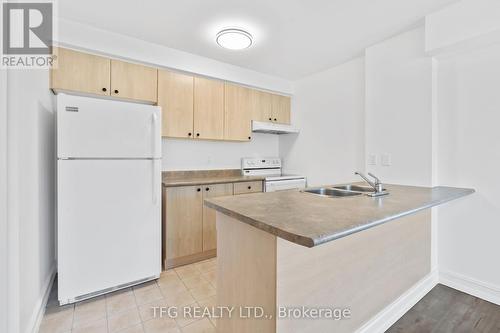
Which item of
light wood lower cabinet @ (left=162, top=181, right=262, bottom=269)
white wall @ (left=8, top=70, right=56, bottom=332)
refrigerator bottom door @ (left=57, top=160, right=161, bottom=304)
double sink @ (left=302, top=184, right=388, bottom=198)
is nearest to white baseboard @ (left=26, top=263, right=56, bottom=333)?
white wall @ (left=8, top=70, right=56, bottom=332)

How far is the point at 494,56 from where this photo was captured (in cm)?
196

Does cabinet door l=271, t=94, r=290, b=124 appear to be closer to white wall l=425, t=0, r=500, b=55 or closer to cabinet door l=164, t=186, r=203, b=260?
cabinet door l=164, t=186, r=203, b=260

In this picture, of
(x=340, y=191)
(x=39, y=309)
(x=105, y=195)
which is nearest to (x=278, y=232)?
(x=340, y=191)

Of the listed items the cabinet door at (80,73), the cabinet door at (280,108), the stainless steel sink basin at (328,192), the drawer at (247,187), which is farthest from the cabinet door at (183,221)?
the cabinet door at (280,108)

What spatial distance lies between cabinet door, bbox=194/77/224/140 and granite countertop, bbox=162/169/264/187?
0.55m

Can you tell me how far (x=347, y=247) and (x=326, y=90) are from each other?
2567 mm

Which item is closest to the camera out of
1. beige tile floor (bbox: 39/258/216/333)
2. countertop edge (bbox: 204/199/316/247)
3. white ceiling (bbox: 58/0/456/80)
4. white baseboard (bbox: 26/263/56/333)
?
countertop edge (bbox: 204/199/316/247)

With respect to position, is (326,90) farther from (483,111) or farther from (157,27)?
(157,27)

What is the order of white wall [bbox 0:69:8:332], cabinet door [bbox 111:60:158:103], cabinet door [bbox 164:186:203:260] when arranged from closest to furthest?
white wall [bbox 0:69:8:332]
cabinet door [bbox 111:60:158:103]
cabinet door [bbox 164:186:203:260]

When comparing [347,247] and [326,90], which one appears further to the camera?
[326,90]

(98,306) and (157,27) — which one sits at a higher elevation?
(157,27)

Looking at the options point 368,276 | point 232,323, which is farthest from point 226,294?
point 368,276

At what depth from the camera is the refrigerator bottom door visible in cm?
189

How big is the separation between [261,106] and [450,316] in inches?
120
